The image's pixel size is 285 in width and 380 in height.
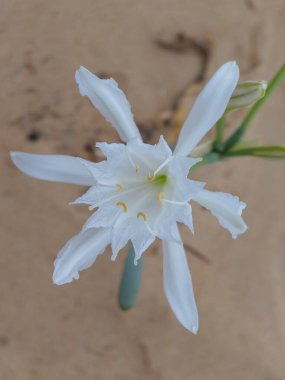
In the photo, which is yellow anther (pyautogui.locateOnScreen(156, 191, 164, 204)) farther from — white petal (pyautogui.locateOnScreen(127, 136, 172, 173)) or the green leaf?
the green leaf

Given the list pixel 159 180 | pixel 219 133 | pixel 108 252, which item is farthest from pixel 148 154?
pixel 108 252

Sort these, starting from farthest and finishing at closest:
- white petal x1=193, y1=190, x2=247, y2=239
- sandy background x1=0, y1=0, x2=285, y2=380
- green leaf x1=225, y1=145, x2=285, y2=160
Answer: sandy background x1=0, y1=0, x2=285, y2=380
green leaf x1=225, y1=145, x2=285, y2=160
white petal x1=193, y1=190, x2=247, y2=239

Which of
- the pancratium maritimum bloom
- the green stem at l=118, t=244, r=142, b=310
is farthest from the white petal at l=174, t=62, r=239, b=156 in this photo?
the green stem at l=118, t=244, r=142, b=310

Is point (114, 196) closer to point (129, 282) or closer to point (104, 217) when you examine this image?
point (104, 217)

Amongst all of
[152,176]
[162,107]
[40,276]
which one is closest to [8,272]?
[40,276]

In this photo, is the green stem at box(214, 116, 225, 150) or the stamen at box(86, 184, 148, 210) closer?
the stamen at box(86, 184, 148, 210)

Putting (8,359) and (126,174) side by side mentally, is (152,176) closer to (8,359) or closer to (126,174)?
(126,174)

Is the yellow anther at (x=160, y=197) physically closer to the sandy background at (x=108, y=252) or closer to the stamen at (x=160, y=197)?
the stamen at (x=160, y=197)
